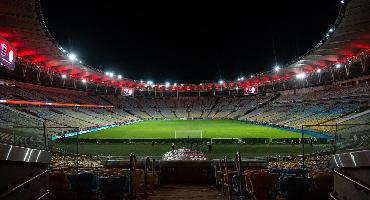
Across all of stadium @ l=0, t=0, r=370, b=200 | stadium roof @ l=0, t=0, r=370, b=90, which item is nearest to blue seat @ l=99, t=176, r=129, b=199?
stadium @ l=0, t=0, r=370, b=200

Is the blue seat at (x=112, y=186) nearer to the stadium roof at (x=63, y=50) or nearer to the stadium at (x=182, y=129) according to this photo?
the stadium at (x=182, y=129)

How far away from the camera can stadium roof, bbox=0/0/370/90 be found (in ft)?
73.1

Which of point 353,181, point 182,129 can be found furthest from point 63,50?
point 353,181

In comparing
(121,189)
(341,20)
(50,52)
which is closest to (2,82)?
(50,52)

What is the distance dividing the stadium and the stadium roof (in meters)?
0.11

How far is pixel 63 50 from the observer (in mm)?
38031

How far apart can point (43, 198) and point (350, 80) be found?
121ft

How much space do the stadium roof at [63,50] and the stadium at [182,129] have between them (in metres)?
0.11

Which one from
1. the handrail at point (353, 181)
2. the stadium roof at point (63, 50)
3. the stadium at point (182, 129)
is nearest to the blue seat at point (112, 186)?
the stadium at point (182, 129)

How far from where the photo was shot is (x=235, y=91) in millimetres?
69312

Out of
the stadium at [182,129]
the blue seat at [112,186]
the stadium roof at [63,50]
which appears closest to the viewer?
the stadium at [182,129]

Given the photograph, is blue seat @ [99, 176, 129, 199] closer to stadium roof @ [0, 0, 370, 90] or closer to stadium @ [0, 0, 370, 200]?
stadium @ [0, 0, 370, 200]

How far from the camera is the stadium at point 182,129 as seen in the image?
5625 mm

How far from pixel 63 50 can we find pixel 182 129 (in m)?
16.8
